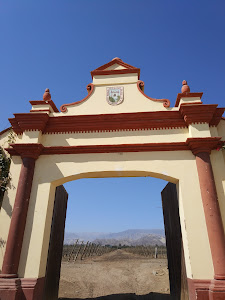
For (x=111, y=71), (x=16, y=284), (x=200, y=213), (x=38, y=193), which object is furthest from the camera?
(x=111, y=71)

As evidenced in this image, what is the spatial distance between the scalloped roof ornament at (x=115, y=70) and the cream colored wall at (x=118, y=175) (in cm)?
283

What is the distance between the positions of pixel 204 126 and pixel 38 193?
4.60 m

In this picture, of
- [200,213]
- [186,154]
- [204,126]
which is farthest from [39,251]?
[204,126]

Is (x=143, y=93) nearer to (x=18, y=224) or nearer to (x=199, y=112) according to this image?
(x=199, y=112)

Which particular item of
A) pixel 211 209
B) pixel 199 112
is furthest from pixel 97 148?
pixel 211 209

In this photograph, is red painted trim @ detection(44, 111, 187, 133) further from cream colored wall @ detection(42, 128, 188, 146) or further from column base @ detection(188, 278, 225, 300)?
column base @ detection(188, 278, 225, 300)

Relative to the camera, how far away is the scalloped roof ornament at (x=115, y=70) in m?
6.79

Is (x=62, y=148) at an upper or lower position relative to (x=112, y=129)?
lower

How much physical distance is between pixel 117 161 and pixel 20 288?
3502mm

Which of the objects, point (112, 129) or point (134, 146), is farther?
Result: point (112, 129)

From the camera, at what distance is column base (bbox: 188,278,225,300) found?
4039mm

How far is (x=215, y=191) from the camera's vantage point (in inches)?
195

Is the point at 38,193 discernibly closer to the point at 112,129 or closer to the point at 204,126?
the point at 112,129

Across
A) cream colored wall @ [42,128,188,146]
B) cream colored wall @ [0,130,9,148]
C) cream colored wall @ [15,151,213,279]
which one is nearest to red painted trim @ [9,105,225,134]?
cream colored wall @ [42,128,188,146]
